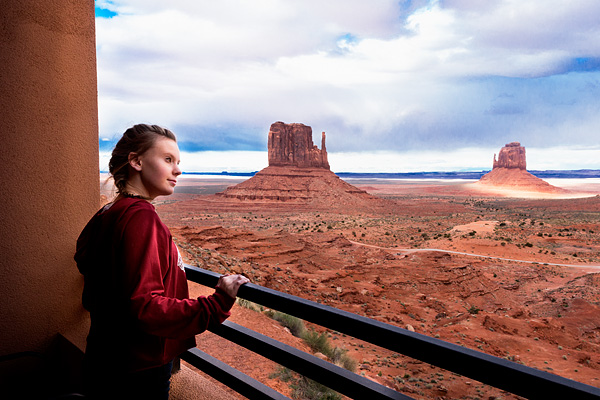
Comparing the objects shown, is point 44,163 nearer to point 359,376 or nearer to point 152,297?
point 152,297

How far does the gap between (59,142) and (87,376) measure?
138 cm

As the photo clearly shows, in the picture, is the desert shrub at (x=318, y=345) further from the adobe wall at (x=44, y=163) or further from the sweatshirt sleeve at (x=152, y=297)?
the sweatshirt sleeve at (x=152, y=297)

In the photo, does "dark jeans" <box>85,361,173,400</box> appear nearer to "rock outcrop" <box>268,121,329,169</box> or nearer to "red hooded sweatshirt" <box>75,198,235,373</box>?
"red hooded sweatshirt" <box>75,198,235,373</box>

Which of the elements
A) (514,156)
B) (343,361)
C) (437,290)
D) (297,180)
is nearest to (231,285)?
(343,361)

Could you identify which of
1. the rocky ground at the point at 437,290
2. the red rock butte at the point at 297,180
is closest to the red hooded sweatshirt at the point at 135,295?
the rocky ground at the point at 437,290

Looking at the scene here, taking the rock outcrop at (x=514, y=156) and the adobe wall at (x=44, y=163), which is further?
the rock outcrop at (x=514, y=156)

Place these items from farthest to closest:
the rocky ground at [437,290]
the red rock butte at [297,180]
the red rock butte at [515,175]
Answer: the red rock butte at [515,175], the red rock butte at [297,180], the rocky ground at [437,290]

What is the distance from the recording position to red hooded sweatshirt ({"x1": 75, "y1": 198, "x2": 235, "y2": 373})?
4.32 feet

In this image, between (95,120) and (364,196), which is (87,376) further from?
(364,196)

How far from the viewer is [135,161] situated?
155 centimetres

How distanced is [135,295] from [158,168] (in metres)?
0.54

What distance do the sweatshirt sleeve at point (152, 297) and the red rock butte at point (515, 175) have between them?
150433 millimetres

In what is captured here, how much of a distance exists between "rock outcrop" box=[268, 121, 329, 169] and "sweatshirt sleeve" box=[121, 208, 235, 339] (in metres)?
90.3

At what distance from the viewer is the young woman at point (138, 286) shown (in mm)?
1324
